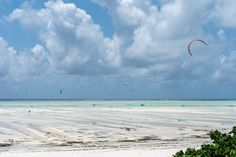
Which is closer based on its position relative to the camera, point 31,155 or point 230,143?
point 230,143

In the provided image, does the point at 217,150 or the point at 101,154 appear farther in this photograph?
the point at 101,154

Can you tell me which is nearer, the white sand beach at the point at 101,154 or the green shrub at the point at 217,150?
the green shrub at the point at 217,150

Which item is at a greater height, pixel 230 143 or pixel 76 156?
pixel 230 143

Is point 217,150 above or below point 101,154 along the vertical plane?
above

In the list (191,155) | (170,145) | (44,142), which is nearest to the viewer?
(191,155)

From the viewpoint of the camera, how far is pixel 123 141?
17812 millimetres

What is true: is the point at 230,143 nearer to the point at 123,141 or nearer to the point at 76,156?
the point at 76,156

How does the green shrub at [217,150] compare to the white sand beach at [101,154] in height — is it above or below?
above

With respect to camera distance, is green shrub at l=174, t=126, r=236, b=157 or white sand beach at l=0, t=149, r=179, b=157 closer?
green shrub at l=174, t=126, r=236, b=157

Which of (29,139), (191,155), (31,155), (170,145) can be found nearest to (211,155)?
(191,155)

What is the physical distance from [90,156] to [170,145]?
4.17 meters

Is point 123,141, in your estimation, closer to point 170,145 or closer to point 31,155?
point 170,145

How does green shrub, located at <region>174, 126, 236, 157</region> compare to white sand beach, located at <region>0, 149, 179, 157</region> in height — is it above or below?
above

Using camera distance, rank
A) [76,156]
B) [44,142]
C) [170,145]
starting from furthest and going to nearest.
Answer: [44,142] < [170,145] < [76,156]
